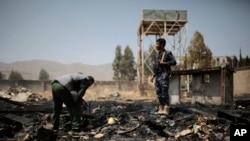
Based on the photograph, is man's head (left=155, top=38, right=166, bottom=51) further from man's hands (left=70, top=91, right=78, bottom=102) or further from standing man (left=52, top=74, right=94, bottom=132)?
man's hands (left=70, top=91, right=78, bottom=102)

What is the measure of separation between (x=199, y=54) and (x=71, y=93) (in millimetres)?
22008

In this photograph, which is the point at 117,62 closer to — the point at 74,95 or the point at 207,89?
the point at 207,89

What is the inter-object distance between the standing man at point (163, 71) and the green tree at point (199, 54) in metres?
18.7

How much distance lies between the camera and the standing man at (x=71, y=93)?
5148 mm

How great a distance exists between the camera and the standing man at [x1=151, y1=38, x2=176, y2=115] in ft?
20.4

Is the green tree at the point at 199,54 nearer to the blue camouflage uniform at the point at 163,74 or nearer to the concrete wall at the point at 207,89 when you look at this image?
the concrete wall at the point at 207,89

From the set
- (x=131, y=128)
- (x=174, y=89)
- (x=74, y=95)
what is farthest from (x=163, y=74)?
(x=174, y=89)

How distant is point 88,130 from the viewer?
543cm

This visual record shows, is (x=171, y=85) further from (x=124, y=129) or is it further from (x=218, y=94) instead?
(x=124, y=129)

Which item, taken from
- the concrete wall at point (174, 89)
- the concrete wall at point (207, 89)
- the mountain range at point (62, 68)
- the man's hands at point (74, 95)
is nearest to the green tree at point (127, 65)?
the concrete wall at point (174, 89)

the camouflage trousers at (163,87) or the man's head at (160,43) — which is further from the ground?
the man's head at (160,43)

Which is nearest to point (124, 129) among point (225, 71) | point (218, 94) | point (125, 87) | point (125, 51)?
point (225, 71)

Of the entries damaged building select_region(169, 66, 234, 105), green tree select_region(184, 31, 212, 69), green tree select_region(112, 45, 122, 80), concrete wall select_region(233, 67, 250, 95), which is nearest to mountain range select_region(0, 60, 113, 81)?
green tree select_region(112, 45, 122, 80)

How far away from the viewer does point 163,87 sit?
6207 mm
